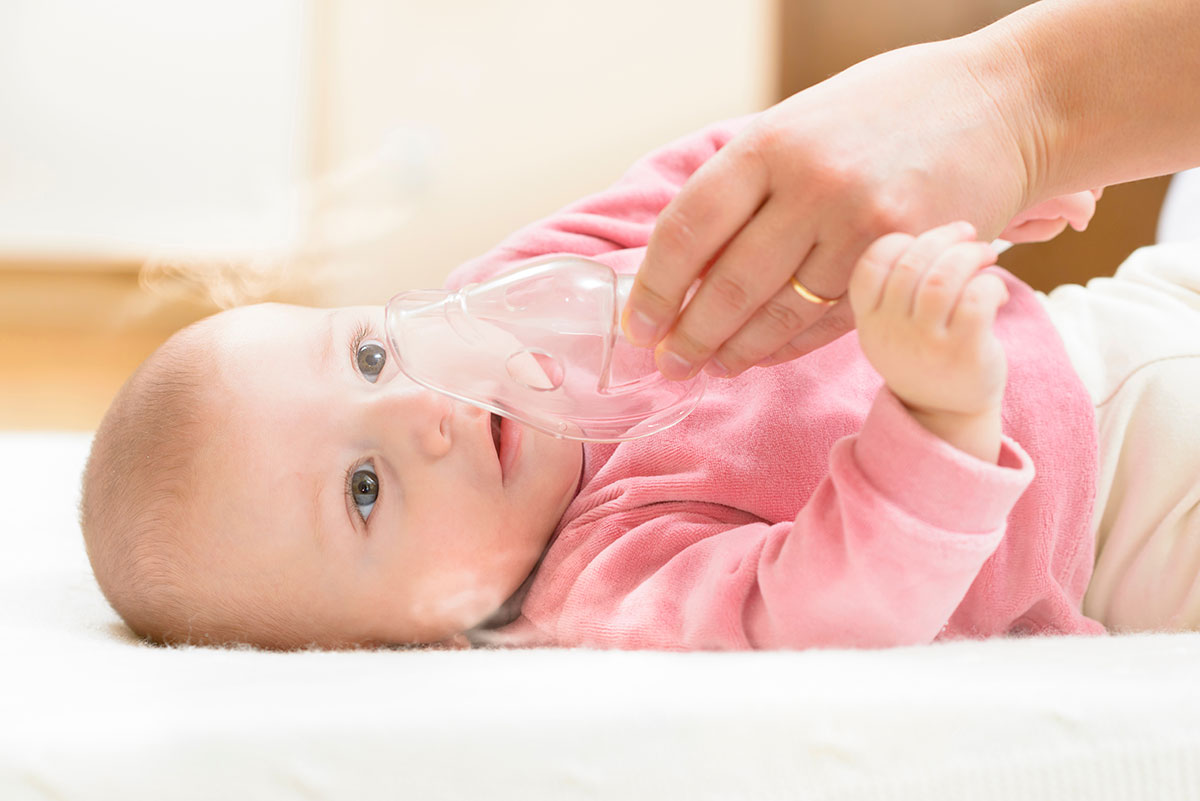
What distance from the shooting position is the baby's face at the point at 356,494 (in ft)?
2.84

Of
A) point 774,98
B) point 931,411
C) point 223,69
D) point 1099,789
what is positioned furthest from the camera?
point 223,69

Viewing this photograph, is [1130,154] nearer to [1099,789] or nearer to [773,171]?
[773,171]

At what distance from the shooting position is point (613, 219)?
1194mm

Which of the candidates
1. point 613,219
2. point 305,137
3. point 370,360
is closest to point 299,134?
point 305,137

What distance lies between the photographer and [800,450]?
887 millimetres

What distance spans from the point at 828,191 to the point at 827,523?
0.22 m

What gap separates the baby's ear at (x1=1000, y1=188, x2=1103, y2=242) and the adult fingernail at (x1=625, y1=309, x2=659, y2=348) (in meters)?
0.36

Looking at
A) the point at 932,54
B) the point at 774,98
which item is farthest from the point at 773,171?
the point at 774,98

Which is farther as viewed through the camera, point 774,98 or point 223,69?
point 223,69

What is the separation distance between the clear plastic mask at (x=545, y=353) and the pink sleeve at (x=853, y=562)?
0.13 metres

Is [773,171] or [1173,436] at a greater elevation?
[773,171]

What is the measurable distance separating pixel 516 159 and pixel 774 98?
0.63 meters

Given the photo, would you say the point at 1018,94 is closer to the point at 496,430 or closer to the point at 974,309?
the point at 974,309

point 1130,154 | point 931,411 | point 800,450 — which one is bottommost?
point 800,450
